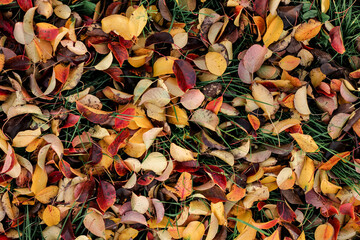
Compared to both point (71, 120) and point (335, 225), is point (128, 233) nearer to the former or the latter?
point (71, 120)

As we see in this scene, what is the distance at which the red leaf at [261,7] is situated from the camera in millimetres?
958

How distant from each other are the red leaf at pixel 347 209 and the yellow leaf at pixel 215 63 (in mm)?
563

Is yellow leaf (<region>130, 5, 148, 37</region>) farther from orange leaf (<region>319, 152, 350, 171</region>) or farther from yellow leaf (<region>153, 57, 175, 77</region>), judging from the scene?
orange leaf (<region>319, 152, 350, 171</region>)

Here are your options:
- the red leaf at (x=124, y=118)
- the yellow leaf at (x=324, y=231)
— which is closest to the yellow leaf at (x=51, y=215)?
the red leaf at (x=124, y=118)

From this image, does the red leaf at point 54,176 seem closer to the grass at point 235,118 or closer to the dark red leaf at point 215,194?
the grass at point 235,118

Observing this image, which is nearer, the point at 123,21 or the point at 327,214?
the point at 123,21

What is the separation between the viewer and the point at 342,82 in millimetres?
980

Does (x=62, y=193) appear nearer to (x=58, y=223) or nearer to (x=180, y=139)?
(x=58, y=223)

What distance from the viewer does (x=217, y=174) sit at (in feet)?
3.15

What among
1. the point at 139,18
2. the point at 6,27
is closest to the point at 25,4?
the point at 6,27

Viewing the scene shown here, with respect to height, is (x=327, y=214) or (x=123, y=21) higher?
(x=123, y=21)

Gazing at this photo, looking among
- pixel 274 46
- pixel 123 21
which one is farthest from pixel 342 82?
pixel 123 21

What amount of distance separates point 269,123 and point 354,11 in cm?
46

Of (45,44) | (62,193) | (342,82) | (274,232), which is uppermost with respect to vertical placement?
(45,44)
